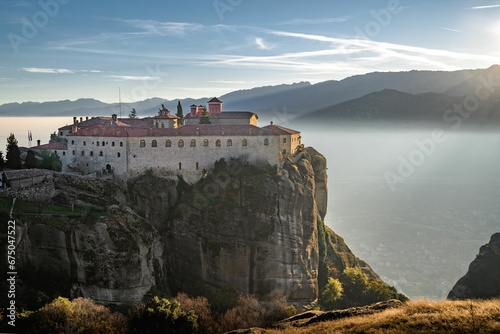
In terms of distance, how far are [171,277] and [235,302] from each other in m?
8.53

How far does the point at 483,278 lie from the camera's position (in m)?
61.7

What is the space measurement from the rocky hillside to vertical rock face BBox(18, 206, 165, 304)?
9 cm

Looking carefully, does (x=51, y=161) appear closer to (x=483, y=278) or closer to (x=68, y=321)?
(x=68, y=321)

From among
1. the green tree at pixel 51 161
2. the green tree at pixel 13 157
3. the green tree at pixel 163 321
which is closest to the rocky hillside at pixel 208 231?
the green tree at pixel 51 161

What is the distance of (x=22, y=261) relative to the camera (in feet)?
123

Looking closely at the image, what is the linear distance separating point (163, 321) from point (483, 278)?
4812 cm

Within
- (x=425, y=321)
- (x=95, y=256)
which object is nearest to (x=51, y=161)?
(x=95, y=256)

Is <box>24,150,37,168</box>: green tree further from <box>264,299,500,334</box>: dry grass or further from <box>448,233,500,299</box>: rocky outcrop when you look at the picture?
<box>448,233,500,299</box>: rocky outcrop

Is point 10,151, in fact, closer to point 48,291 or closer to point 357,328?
point 48,291

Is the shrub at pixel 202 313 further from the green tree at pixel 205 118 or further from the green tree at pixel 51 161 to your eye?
the green tree at pixel 205 118

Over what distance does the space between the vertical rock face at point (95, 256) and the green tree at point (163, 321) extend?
843 cm

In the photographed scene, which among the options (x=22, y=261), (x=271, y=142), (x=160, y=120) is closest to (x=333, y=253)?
(x=271, y=142)

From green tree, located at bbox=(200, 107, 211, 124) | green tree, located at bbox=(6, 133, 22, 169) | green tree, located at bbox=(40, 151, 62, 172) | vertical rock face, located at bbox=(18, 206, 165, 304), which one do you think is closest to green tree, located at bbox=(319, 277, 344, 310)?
vertical rock face, located at bbox=(18, 206, 165, 304)

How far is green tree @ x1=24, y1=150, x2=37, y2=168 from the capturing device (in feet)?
151
